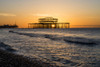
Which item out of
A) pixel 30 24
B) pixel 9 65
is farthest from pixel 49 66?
pixel 30 24

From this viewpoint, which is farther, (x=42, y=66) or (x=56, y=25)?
(x=56, y=25)

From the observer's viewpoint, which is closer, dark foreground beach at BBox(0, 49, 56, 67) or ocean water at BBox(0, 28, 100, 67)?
dark foreground beach at BBox(0, 49, 56, 67)

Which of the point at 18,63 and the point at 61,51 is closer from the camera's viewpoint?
the point at 18,63

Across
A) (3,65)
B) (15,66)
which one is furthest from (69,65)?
(3,65)

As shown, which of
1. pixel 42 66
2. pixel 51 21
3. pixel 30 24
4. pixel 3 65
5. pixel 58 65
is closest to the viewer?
pixel 3 65

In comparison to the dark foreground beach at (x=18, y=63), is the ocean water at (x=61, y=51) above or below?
below

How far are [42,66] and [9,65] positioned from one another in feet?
4.40

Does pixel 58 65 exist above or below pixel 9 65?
below

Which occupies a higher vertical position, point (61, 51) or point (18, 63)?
point (18, 63)

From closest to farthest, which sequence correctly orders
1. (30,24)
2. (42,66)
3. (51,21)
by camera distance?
(42,66) < (51,21) < (30,24)

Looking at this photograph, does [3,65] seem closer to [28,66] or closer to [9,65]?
[9,65]

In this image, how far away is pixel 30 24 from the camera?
483 ft

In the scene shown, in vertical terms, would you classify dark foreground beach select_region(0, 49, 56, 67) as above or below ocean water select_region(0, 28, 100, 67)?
above

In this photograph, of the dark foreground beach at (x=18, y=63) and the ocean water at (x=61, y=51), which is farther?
the ocean water at (x=61, y=51)
